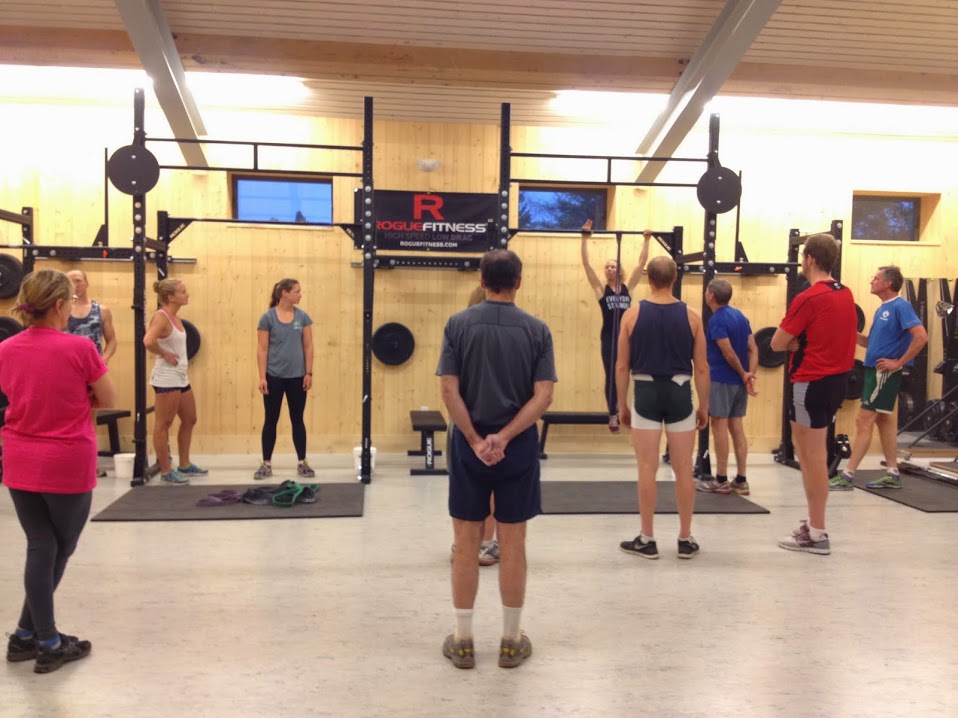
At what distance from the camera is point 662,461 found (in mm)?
6152

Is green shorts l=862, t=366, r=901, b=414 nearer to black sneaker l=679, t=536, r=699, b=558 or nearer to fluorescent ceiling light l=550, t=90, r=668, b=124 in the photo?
black sneaker l=679, t=536, r=699, b=558

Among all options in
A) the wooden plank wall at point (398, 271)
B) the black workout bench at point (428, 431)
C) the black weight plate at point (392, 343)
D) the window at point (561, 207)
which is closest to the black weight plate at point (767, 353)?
the wooden plank wall at point (398, 271)

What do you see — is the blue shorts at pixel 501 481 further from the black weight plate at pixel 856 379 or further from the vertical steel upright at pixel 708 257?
the black weight plate at pixel 856 379

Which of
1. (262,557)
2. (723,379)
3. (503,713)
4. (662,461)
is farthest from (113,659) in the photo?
(662,461)

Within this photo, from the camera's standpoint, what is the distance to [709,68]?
501cm

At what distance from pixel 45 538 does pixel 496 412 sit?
1.46 meters

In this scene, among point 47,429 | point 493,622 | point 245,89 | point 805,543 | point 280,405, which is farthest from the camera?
point 245,89

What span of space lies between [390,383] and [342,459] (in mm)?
754

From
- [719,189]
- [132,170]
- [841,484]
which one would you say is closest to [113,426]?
[132,170]

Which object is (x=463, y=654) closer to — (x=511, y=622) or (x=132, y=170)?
(x=511, y=622)

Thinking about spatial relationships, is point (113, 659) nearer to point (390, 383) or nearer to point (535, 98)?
point (390, 383)

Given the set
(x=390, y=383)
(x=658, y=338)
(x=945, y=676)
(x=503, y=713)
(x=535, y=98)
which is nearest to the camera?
(x=503, y=713)

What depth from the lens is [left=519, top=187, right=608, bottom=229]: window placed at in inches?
255

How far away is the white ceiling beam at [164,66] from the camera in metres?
4.44
